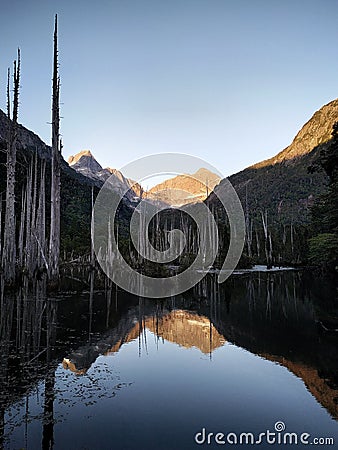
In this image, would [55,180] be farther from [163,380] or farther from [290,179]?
[290,179]

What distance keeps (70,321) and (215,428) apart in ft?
22.6

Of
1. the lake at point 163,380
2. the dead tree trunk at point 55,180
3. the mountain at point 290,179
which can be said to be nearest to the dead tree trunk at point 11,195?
the dead tree trunk at point 55,180

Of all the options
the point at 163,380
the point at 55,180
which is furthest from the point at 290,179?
the point at 163,380

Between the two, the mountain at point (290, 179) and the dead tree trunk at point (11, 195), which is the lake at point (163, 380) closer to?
the dead tree trunk at point (11, 195)

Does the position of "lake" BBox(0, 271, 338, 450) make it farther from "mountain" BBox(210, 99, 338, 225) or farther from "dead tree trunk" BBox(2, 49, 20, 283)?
"mountain" BBox(210, 99, 338, 225)

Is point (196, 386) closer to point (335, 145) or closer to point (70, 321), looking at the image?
point (70, 321)

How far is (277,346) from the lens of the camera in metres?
8.93

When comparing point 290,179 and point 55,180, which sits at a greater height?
point 290,179

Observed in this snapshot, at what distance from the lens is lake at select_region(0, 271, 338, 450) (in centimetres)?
449

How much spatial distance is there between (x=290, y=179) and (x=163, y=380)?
306 feet

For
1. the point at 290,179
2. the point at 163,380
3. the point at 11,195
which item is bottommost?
the point at 163,380

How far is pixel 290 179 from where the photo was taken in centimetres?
9356

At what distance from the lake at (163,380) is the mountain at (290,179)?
49645 mm

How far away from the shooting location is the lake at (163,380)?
4.49 metres
